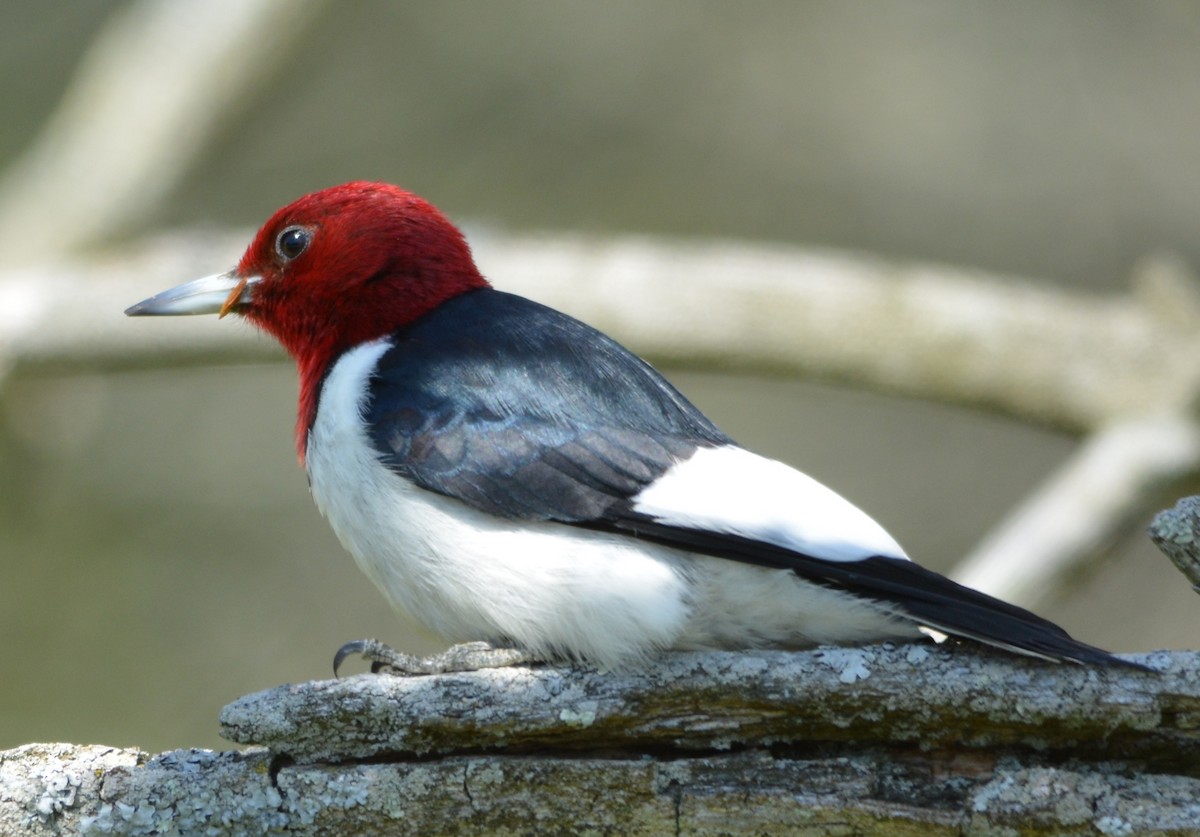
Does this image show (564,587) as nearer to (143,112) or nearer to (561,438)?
(561,438)

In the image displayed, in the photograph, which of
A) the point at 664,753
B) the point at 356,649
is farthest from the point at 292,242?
the point at 664,753

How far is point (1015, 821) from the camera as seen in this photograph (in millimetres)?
2465

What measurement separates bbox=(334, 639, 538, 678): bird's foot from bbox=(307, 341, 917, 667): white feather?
3cm

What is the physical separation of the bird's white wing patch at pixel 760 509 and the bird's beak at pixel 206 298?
144 centimetres

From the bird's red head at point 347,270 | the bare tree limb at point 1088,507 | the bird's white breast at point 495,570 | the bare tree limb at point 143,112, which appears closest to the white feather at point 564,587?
the bird's white breast at point 495,570

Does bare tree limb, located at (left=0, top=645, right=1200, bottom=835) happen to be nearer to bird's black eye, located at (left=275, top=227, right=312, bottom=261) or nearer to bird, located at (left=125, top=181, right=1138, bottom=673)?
bird, located at (left=125, top=181, right=1138, bottom=673)

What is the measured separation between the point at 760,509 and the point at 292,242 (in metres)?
1.55

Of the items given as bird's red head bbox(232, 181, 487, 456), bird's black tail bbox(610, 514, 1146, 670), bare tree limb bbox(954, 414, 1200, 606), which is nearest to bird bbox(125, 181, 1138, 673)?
bird's black tail bbox(610, 514, 1146, 670)

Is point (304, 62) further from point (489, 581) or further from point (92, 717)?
point (489, 581)

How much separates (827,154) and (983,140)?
35.6 inches

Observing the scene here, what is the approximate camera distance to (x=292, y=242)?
3791mm

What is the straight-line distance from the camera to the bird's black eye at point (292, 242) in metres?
3.78

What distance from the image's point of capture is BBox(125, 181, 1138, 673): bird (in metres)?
2.79

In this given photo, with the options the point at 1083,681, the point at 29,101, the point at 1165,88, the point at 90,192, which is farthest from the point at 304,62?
the point at 1083,681
